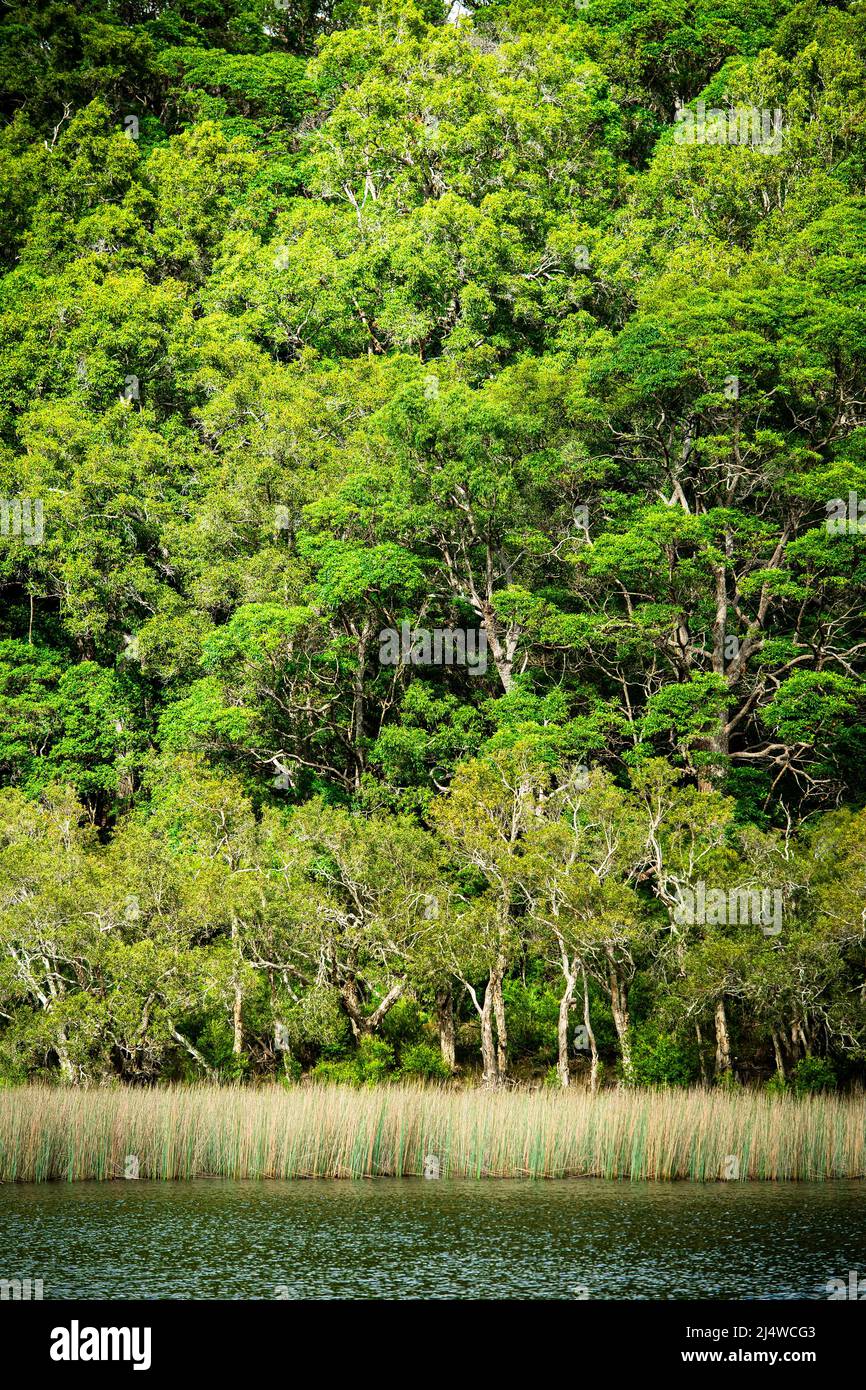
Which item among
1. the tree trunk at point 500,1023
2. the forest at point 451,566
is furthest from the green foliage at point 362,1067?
the tree trunk at point 500,1023

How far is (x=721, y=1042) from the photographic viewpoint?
66.3 feet

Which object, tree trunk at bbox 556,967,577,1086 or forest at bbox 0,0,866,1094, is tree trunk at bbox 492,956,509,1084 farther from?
tree trunk at bbox 556,967,577,1086

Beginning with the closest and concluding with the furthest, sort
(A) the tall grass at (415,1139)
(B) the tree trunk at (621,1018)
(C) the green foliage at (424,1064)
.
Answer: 1. (A) the tall grass at (415,1139)
2. (B) the tree trunk at (621,1018)
3. (C) the green foliage at (424,1064)

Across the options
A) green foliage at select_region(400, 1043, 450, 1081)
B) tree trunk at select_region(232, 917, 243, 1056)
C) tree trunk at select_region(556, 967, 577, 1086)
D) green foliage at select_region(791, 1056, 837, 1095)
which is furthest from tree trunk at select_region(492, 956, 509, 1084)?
green foliage at select_region(791, 1056, 837, 1095)

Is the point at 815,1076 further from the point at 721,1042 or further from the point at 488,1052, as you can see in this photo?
the point at 488,1052

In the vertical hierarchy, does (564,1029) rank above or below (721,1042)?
above

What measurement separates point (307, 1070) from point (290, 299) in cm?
1995

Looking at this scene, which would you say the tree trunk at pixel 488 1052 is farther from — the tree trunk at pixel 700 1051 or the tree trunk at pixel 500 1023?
the tree trunk at pixel 700 1051

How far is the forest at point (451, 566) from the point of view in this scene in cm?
2070

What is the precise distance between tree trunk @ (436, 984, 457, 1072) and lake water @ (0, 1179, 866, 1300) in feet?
25.5

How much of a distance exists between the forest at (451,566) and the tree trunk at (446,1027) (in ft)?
0.26

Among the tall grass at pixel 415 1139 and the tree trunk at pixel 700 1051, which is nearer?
the tall grass at pixel 415 1139

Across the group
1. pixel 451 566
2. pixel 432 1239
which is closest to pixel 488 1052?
pixel 451 566

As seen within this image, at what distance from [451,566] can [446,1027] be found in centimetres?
847
